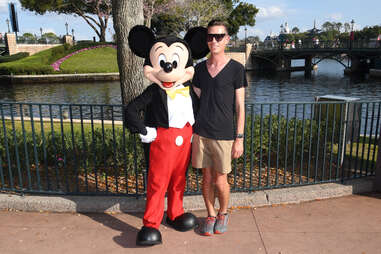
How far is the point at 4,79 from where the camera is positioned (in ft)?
97.9

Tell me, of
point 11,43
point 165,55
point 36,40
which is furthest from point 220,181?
point 36,40

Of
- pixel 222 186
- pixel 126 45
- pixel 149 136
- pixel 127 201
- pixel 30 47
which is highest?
pixel 30 47

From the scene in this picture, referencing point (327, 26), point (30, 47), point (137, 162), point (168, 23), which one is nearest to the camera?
point (137, 162)

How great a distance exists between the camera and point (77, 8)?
4519 centimetres

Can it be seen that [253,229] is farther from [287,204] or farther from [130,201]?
[130,201]

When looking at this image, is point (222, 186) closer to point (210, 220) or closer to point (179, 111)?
point (210, 220)

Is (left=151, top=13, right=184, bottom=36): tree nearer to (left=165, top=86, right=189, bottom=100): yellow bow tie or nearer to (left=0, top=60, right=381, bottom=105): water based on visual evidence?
(left=0, top=60, right=381, bottom=105): water

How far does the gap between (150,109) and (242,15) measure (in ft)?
197

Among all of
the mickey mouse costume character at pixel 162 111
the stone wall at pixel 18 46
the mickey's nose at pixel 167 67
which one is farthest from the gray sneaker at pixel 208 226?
the stone wall at pixel 18 46

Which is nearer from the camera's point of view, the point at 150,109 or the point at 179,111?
the point at 179,111

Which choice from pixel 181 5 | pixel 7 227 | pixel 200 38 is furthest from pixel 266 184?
pixel 181 5

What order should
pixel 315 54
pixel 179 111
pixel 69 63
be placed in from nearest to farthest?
pixel 179 111
pixel 69 63
pixel 315 54

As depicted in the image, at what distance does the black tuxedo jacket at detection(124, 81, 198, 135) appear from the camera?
3271 millimetres

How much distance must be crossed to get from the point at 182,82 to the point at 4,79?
31.3 m
